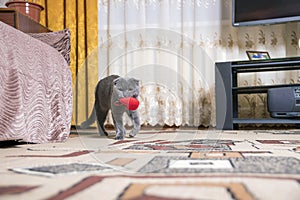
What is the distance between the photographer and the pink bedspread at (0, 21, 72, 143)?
1.27m

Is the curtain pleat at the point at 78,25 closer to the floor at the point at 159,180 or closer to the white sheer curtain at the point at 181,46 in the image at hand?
the white sheer curtain at the point at 181,46

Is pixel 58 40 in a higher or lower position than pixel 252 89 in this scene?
higher

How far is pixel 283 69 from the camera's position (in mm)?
2566

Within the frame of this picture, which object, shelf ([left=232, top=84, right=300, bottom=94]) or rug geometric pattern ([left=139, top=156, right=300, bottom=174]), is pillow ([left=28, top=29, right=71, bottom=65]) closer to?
shelf ([left=232, top=84, right=300, bottom=94])

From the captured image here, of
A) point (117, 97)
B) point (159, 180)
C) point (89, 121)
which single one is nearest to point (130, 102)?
point (117, 97)

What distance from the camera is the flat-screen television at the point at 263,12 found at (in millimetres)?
2496

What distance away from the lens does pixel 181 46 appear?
2.84 metres

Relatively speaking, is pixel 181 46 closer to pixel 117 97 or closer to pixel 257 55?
pixel 257 55

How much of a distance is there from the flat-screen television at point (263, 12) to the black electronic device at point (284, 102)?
1.73 ft

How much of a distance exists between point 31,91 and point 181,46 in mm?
1654

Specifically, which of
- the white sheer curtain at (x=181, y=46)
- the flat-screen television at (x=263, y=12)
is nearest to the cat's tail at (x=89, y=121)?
the white sheer curtain at (x=181, y=46)

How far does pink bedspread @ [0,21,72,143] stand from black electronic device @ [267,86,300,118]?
1455mm

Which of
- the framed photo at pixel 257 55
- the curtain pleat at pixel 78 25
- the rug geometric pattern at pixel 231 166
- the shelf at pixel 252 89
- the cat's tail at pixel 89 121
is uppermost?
the curtain pleat at pixel 78 25

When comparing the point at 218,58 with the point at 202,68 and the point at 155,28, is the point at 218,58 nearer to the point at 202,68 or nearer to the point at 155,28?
the point at 202,68
